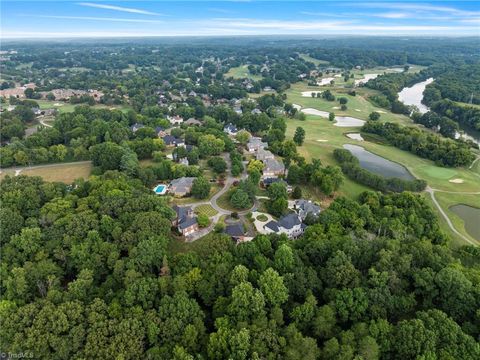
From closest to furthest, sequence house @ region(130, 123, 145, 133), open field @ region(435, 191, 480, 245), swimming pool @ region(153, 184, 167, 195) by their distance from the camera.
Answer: open field @ region(435, 191, 480, 245)
swimming pool @ region(153, 184, 167, 195)
house @ region(130, 123, 145, 133)

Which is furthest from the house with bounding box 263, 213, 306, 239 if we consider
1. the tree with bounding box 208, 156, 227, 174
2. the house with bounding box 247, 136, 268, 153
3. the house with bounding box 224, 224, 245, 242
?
the house with bounding box 247, 136, 268, 153

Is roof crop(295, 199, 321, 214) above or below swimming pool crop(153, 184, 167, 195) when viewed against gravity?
above

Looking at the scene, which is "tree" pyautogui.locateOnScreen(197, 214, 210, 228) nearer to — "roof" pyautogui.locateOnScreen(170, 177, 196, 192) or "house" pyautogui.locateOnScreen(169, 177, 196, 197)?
"house" pyautogui.locateOnScreen(169, 177, 196, 197)

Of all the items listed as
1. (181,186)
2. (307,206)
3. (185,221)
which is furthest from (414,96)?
(185,221)

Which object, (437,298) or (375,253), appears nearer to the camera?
(437,298)

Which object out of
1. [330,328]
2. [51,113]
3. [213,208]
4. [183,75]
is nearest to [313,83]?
[183,75]

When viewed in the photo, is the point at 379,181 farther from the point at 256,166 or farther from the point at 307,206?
the point at 256,166

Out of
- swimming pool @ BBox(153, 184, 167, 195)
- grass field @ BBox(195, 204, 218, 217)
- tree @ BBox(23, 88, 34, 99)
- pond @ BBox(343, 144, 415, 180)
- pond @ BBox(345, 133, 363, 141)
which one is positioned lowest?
pond @ BBox(343, 144, 415, 180)

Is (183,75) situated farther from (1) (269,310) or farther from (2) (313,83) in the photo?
(1) (269,310)
